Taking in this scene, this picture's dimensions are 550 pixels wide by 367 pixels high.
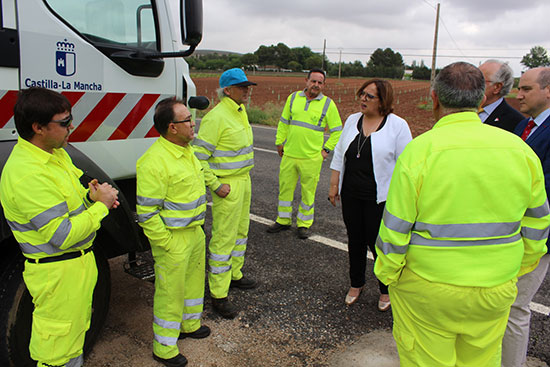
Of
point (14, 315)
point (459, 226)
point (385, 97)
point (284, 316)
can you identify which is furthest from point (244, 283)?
point (459, 226)

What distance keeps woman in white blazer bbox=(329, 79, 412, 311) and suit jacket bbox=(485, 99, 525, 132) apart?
62 centimetres

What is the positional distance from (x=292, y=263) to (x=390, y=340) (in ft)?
4.45

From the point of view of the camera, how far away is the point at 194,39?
2592mm

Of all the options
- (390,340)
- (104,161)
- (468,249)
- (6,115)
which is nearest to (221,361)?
(390,340)

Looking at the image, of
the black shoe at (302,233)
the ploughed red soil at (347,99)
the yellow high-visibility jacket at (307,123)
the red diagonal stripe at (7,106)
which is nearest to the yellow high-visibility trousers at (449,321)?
the red diagonal stripe at (7,106)

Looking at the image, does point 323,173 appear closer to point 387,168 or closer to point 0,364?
point 387,168

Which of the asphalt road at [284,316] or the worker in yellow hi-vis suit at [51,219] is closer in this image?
the worker in yellow hi-vis suit at [51,219]

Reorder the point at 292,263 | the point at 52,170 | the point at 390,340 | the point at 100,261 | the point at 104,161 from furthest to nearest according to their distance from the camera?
the point at 292,263 < the point at 390,340 < the point at 104,161 < the point at 100,261 < the point at 52,170

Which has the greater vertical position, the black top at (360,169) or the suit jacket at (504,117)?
the suit jacket at (504,117)

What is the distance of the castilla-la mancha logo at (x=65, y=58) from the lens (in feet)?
8.02

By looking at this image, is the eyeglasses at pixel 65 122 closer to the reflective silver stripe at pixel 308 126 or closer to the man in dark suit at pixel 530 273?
the man in dark suit at pixel 530 273

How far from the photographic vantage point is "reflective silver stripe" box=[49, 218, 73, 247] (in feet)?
6.21

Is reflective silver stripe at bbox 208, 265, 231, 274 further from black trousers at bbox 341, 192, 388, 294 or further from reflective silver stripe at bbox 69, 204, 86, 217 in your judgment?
reflective silver stripe at bbox 69, 204, 86, 217

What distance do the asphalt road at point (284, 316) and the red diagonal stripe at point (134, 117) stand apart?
4.48 ft
